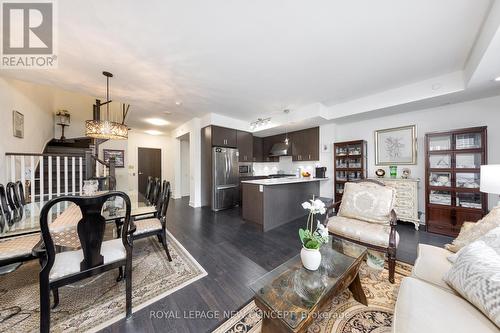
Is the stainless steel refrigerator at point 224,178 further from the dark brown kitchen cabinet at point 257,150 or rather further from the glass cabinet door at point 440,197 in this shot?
the glass cabinet door at point 440,197

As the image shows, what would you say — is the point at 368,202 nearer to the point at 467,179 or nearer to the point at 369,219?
the point at 369,219

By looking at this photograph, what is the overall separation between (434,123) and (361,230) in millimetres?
3256

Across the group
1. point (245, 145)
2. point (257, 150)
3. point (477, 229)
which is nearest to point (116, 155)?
point (245, 145)

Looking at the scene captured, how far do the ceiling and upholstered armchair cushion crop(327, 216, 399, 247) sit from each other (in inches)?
90.0

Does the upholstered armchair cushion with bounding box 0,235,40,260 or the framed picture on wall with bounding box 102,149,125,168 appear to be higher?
the framed picture on wall with bounding box 102,149,125,168

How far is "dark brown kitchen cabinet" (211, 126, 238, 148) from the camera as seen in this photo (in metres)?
4.88

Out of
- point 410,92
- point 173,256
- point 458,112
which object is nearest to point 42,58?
point 173,256

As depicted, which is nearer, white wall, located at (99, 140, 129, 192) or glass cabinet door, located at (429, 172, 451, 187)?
glass cabinet door, located at (429, 172, 451, 187)

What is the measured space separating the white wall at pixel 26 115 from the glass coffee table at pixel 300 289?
4392 mm

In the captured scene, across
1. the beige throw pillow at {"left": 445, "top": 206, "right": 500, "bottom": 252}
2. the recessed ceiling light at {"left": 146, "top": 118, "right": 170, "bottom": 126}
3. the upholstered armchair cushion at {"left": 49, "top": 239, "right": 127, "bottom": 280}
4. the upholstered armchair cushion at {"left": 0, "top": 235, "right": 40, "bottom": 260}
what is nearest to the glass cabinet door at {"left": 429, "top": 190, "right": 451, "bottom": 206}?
the beige throw pillow at {"left": 445, "top": 206, "right": 500, "bottom": 252}

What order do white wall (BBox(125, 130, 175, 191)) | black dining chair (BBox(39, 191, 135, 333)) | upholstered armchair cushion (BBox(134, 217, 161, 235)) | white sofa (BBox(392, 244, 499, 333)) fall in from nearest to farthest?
white sofa (BBox(392, 244, 499, 333)), black dining chair (BBox(39, 191, 135, 333)), upholstered armchair cushion (BBox(134, 217, 161, 235)), white wall (BBox(125, 130, 175, 191))

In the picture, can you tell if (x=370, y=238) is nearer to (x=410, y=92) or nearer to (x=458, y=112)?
(x=410, y=92)

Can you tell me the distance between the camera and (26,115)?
3.45 m

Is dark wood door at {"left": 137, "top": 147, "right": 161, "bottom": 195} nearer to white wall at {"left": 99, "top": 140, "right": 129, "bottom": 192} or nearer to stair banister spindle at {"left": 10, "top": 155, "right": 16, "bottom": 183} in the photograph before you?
white wall at {"left": 99, "top": 140, "right": 129, "bottom": 192}
